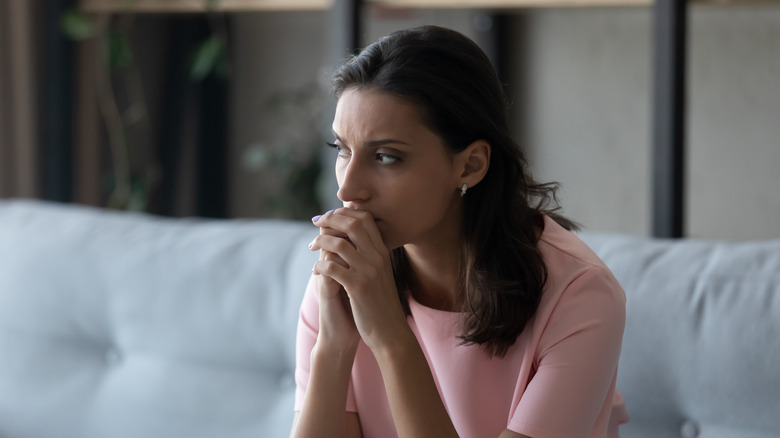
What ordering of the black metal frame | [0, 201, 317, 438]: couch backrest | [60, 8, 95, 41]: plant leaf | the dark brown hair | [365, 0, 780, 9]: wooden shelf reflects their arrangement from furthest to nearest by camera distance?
[60, 8, 95, 41]: plant leaf
[365, 0, 780, 9]: wooden shelf
the black metal frame
[0, 201, 317, 438]: couch backrest
the dark brown hair

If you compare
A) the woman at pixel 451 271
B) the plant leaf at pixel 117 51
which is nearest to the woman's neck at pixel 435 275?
the woman at pixel 451 271

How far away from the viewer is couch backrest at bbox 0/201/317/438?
1502mm

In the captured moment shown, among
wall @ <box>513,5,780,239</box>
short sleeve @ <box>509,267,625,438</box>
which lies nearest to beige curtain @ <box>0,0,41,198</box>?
wall @ <box>513,5,780,239</box>

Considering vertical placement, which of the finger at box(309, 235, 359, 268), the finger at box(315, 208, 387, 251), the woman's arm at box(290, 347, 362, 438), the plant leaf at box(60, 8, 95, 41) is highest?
the plant leaf at box(60, 8, 95, 41)

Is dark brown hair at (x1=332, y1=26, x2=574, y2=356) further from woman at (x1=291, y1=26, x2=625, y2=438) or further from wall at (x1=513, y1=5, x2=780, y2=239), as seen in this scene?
wall at (x1=513, y1=5, x2=780, y2=239)

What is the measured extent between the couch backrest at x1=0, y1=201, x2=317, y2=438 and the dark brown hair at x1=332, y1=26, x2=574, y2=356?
46cm

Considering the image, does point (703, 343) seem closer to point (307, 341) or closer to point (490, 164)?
point (490, 164)

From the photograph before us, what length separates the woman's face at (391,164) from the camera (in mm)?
1007

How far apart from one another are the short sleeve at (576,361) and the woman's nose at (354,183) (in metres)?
0.28

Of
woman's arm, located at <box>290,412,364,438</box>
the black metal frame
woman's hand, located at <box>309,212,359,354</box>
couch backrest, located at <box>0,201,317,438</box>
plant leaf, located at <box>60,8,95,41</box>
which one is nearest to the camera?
woman's hand, located at <box>309,212,359,354</box>

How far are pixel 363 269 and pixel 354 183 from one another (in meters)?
0.11

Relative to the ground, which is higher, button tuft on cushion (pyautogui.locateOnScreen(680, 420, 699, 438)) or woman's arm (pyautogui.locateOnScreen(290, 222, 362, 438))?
woman's arm (pyautogui.locateOnScreen(290, 222, 362, 438))

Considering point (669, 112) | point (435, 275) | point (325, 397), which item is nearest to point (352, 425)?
point (325, 397)

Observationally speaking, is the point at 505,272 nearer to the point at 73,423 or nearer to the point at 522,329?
the point at 522,329
